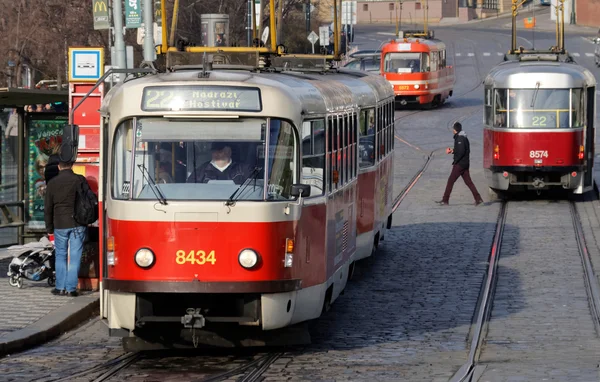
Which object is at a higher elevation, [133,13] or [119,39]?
→ [133,13]

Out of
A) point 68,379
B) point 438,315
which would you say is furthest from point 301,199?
point 438,315

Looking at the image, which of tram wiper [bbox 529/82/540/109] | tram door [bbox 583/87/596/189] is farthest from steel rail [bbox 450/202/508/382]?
tram door [bbox 583/87/596/189]

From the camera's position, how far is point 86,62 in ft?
67.2

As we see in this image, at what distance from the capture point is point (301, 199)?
11070 mm

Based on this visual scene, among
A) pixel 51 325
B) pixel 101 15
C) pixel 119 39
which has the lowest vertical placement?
pixel 51 325

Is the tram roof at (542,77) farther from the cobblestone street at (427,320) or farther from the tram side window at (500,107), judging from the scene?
the cobblestone street at (427,320)

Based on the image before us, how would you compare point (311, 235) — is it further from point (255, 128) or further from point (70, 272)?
point (70, 272)

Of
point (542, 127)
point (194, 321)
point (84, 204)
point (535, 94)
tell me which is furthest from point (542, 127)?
point (194, 321)

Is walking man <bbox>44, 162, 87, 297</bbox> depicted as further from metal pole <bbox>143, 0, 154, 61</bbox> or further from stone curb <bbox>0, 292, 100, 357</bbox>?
metal pole <bbox>143, 0, 154, 61</bbox>

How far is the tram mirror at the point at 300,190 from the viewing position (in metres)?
10.9

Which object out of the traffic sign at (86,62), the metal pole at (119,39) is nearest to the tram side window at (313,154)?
the traffic sign at (86,62)

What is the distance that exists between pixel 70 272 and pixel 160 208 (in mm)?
3959

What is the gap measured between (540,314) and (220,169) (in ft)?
14.7

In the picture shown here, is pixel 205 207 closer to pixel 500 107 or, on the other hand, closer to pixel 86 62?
pixel 86 62
